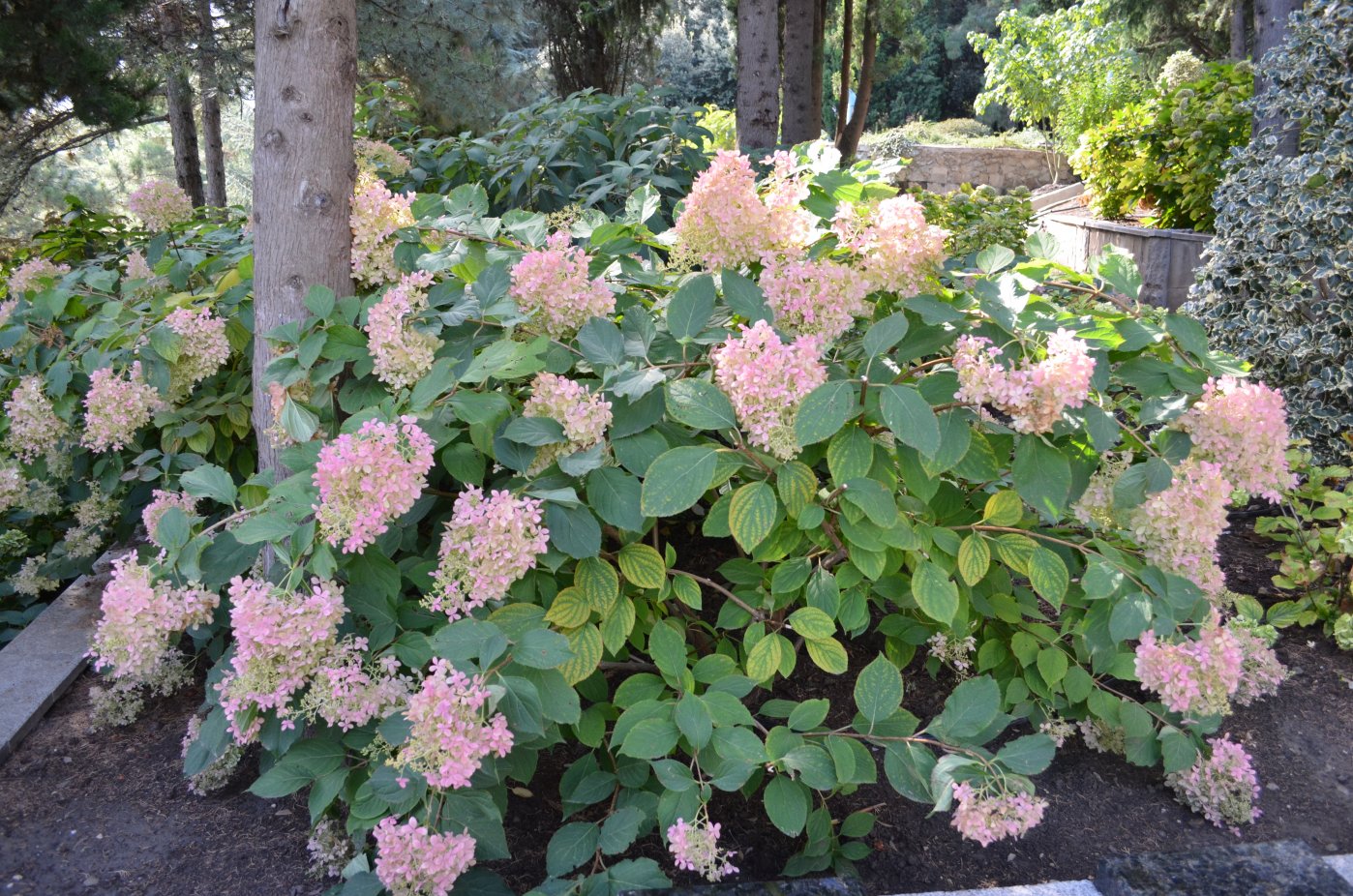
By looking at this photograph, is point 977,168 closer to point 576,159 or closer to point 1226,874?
point 576,159

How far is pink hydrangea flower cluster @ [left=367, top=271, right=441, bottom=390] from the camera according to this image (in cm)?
175

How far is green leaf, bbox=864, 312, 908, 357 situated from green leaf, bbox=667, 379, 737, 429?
0.85 ft

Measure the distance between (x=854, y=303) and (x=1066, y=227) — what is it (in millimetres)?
8161

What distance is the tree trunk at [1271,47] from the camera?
14.0 ft

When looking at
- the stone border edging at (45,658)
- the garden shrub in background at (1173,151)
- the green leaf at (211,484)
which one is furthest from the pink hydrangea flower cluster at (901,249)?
the garden shrub in background at (1173,151)

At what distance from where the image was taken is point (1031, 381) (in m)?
1.46

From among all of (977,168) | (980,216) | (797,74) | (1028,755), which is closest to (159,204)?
(1028,755)

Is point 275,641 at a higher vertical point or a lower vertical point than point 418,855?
higher

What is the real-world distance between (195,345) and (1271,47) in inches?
196

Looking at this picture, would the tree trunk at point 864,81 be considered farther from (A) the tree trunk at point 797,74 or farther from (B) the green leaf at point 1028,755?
(B) the green leaf at point 1028,755

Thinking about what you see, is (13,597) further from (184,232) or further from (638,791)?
(638,791)

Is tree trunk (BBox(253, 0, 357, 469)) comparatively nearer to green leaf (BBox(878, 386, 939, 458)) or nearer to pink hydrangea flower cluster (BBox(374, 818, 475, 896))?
pink hydrangea flower cluster (BBox(374, 818, 475, 896))

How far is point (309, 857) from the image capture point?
185 cm

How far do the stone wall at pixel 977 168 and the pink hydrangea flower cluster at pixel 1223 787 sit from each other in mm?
14952
